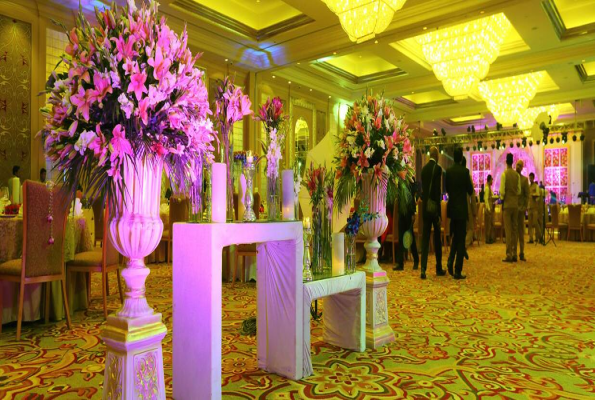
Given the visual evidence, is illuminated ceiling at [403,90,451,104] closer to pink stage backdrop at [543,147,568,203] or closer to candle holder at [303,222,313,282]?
pink stage backdrop at [543,147,568,203]

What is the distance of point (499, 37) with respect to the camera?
26.6 feet

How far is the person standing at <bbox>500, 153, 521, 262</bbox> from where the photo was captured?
280 inches

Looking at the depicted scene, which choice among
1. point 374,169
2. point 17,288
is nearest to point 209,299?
point 374,169

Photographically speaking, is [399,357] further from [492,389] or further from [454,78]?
[454,78]

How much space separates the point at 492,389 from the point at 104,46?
2421 mm

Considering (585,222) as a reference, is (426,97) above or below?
above

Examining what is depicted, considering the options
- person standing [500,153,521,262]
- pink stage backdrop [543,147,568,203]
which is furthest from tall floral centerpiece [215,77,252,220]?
pink stage backdrop [543,147,568,203]

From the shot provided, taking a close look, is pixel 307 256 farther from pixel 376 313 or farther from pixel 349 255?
pixel 376 313

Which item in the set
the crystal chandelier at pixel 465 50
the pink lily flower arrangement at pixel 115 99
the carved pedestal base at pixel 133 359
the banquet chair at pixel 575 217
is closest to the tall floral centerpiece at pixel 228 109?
the pink lily flower arrangement at pixel 115 99

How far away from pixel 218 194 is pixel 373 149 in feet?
4.47

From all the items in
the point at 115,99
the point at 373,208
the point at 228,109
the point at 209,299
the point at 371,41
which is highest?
the point at 371,41

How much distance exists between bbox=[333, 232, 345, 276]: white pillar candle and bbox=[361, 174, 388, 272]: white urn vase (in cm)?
37

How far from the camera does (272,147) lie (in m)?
2.53

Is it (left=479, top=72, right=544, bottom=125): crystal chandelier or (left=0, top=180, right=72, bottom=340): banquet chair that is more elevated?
(left=479, top=72, right=544, bottom=125): crystal chandelier
